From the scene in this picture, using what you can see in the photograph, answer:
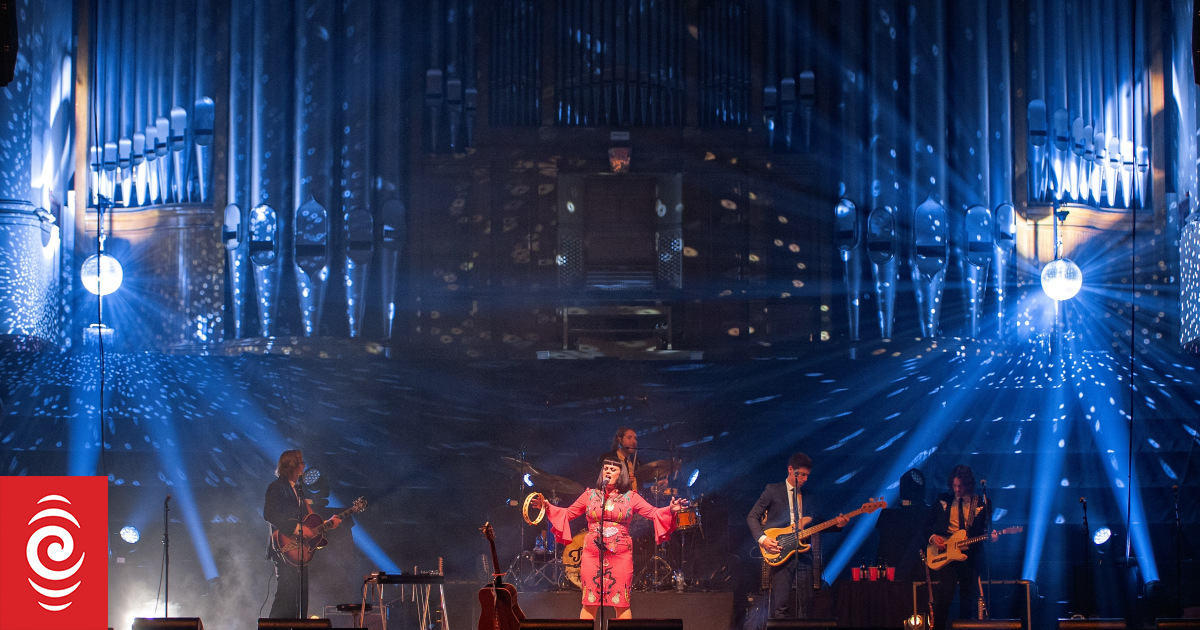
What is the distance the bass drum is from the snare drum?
24.9 inches

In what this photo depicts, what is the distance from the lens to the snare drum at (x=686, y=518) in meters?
7.62

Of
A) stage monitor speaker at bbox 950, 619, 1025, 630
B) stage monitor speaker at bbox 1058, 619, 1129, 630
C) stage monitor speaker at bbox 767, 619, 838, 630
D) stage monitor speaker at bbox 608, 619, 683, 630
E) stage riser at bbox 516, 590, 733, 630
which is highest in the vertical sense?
stage monitor speaker at bbox 608, 619, 683, 630

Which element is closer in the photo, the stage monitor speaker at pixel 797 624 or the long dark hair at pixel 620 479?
the stage monitor speaker at pixel 797 624

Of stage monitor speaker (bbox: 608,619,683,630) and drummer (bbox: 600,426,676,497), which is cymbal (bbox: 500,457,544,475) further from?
stage monitor speaker (bbox: 608,619,683,630)

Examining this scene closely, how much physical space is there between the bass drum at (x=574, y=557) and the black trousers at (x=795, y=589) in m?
1.29

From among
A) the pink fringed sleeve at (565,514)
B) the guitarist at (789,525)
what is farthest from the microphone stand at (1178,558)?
the pink fringed sleeve at (565,514)

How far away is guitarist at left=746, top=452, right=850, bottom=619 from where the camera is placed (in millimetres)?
7527

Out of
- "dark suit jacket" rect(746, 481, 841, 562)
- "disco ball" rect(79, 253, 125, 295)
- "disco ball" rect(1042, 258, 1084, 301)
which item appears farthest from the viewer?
"disco ball" rect(79, 253, 125, 295)

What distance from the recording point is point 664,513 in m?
7.13

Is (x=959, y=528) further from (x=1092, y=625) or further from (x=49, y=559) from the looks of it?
(x=49, y=559)

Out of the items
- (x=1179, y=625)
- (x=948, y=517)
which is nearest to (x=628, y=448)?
(x=948, y=517)

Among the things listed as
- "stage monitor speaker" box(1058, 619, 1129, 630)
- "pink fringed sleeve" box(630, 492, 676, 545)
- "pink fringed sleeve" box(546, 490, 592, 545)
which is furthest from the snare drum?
"stage monitor speaker" box(1058, 619, 1129, 630)

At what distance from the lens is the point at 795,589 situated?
24.7 ft

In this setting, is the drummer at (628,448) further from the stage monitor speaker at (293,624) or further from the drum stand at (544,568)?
the stage monitor speaker at (293,624)
